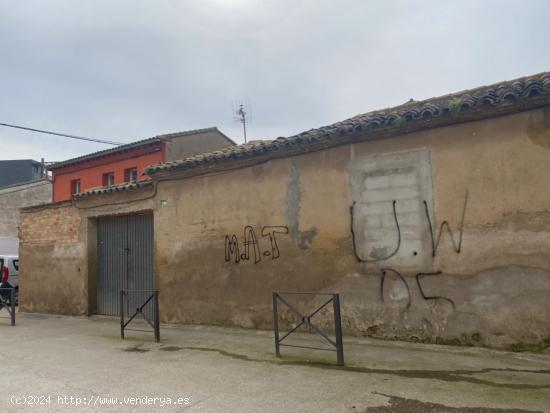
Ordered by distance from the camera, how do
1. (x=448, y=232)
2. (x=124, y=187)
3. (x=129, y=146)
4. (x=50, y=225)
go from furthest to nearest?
(x=129, y=146) → (x=50, y=225) → (x=124, y=187) → (x=448, y=232)

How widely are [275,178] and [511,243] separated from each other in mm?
3855

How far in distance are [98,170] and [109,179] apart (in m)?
0.85

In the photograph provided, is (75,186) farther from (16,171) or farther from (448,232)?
(448,232)

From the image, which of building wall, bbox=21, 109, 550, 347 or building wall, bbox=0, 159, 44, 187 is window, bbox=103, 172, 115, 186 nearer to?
building wall, bbox=0, 159, 44, 187

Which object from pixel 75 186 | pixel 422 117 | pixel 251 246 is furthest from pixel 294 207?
pixel 75 186

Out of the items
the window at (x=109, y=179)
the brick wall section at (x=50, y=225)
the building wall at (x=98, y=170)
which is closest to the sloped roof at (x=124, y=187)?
the brick wall section at (x=50, y=225)

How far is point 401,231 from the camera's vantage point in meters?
6.80

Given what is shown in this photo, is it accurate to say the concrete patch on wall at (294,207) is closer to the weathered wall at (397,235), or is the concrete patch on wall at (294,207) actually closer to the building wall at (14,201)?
the weathered wall at (397,235)

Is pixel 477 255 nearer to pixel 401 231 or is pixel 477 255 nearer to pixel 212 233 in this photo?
pixel 401 231

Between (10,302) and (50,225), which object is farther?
(50,225)

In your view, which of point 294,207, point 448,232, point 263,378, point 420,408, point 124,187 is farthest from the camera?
point 124,187

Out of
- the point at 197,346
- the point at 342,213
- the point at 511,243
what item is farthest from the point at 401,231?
the point at 197,346

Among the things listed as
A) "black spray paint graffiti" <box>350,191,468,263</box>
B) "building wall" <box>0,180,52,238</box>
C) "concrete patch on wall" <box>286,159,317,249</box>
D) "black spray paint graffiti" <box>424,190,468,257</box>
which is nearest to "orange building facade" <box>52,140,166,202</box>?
"building wall" <box>0,180,52,238</box>

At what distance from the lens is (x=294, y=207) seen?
25.9ft
